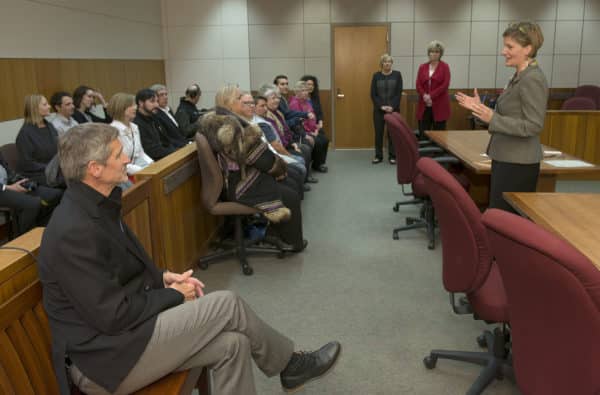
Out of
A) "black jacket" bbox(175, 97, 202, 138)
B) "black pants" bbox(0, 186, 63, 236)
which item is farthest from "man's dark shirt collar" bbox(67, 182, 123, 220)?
"black jacket" bbox(175, 97, 202, 138)

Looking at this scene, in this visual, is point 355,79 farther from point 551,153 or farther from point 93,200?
point 93,200

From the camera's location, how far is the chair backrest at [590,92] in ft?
30.7

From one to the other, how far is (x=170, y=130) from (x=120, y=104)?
4.90 feet

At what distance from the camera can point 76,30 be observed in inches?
254

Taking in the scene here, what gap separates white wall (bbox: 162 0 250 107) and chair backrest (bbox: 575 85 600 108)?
219 inches

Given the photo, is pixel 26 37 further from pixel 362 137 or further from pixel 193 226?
pixel 362 137

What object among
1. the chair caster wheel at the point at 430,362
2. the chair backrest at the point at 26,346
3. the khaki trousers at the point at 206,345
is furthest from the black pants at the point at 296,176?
the chair backrest at the point at 26,346

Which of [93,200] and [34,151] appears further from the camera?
[34,151]

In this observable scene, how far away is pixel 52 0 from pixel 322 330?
468cm

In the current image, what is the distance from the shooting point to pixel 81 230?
1.78 metres

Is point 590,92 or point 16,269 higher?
point 590,92

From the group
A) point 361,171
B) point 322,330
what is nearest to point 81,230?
point 322,330

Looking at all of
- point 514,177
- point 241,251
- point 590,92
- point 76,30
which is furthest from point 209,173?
point 590,92

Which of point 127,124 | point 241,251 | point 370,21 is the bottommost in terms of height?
point 241,251
